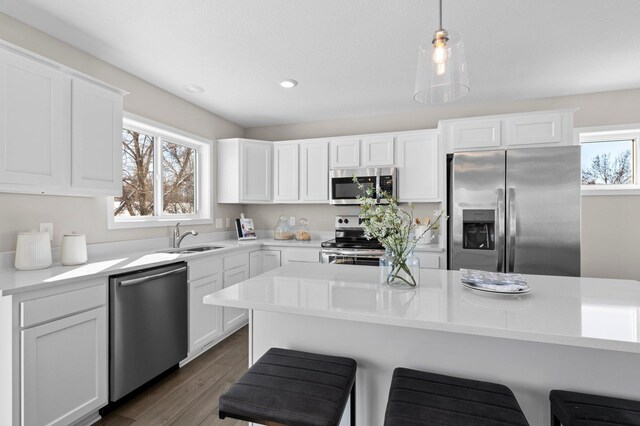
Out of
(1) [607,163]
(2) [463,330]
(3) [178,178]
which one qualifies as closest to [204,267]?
(3) [178,178]

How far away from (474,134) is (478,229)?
96 centimetres

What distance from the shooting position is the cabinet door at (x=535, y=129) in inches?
113

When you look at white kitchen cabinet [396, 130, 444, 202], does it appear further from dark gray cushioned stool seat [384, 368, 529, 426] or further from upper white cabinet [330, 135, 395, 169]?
dark gray cushioned stool seat [384, 368, 529, 426]

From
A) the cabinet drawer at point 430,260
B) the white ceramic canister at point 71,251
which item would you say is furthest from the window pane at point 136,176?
A: the cabinet drawer at point 430,260

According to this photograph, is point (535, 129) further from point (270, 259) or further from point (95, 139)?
point (95, 139)

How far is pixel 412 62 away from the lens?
8.45 feet

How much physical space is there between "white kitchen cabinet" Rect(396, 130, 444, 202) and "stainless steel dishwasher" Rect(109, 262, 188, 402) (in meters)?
2.47

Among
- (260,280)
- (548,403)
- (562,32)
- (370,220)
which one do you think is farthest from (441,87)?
(562,32)

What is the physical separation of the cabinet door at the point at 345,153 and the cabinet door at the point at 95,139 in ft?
7.38

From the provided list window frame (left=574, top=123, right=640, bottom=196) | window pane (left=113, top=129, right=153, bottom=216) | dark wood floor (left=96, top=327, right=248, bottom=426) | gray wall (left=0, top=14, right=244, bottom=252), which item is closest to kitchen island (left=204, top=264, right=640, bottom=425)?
dark wood floor (left=96, top=327, right=248, bottom=426)

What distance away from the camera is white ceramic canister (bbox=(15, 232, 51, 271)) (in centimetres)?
184

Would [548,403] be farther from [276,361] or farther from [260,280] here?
[260,280]

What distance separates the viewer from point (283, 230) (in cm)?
417

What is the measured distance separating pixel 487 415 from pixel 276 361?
2.46ft
